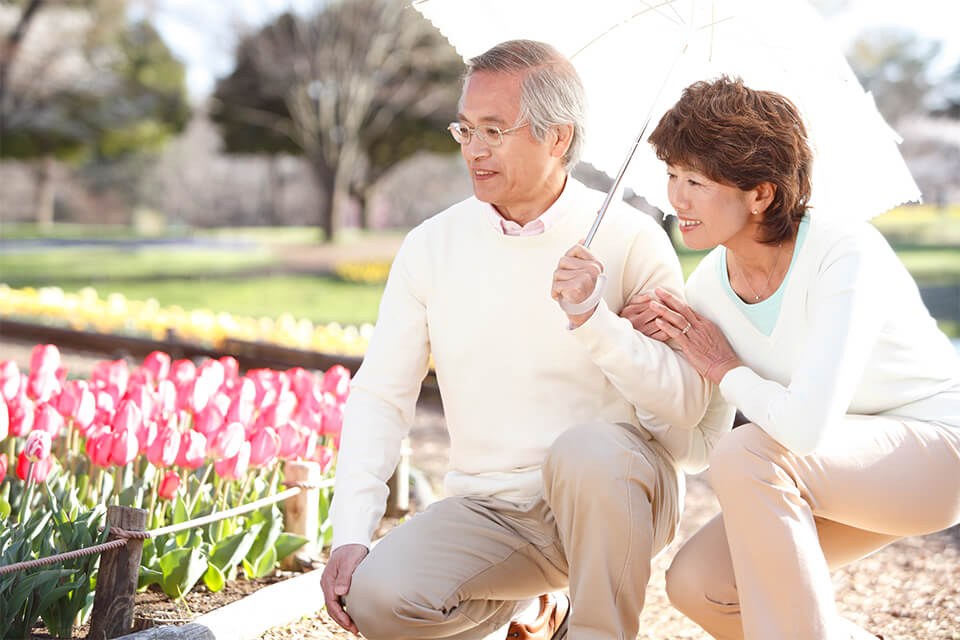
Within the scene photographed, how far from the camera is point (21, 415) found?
3240 mm

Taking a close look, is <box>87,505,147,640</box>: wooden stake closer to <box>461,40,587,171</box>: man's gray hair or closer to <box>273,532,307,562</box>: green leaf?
<box>273,532,307,562</box>: green leaf

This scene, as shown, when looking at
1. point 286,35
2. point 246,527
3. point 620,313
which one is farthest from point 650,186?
point 286,35

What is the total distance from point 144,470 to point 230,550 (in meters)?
0.45

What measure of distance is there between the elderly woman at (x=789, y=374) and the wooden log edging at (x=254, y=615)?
0.99 meters

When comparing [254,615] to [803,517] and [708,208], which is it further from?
[708,208]

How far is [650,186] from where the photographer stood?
2908 millimetres

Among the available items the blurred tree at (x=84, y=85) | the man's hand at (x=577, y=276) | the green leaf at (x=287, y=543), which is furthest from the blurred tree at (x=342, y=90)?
the man's hand at (x=577, y=276)

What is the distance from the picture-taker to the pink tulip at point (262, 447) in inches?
122

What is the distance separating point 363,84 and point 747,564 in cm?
1885

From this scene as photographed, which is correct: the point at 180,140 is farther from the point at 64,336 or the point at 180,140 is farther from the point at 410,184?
the point at 64,336

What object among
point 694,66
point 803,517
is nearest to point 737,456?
point 803,517

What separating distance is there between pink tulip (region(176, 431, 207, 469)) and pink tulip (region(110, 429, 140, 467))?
127 millimetres

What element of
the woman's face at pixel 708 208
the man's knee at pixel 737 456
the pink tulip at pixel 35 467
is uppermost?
the woman's face at pixel 708 208

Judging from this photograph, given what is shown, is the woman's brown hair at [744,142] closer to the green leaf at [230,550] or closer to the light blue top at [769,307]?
the light blue top at [769,307]
